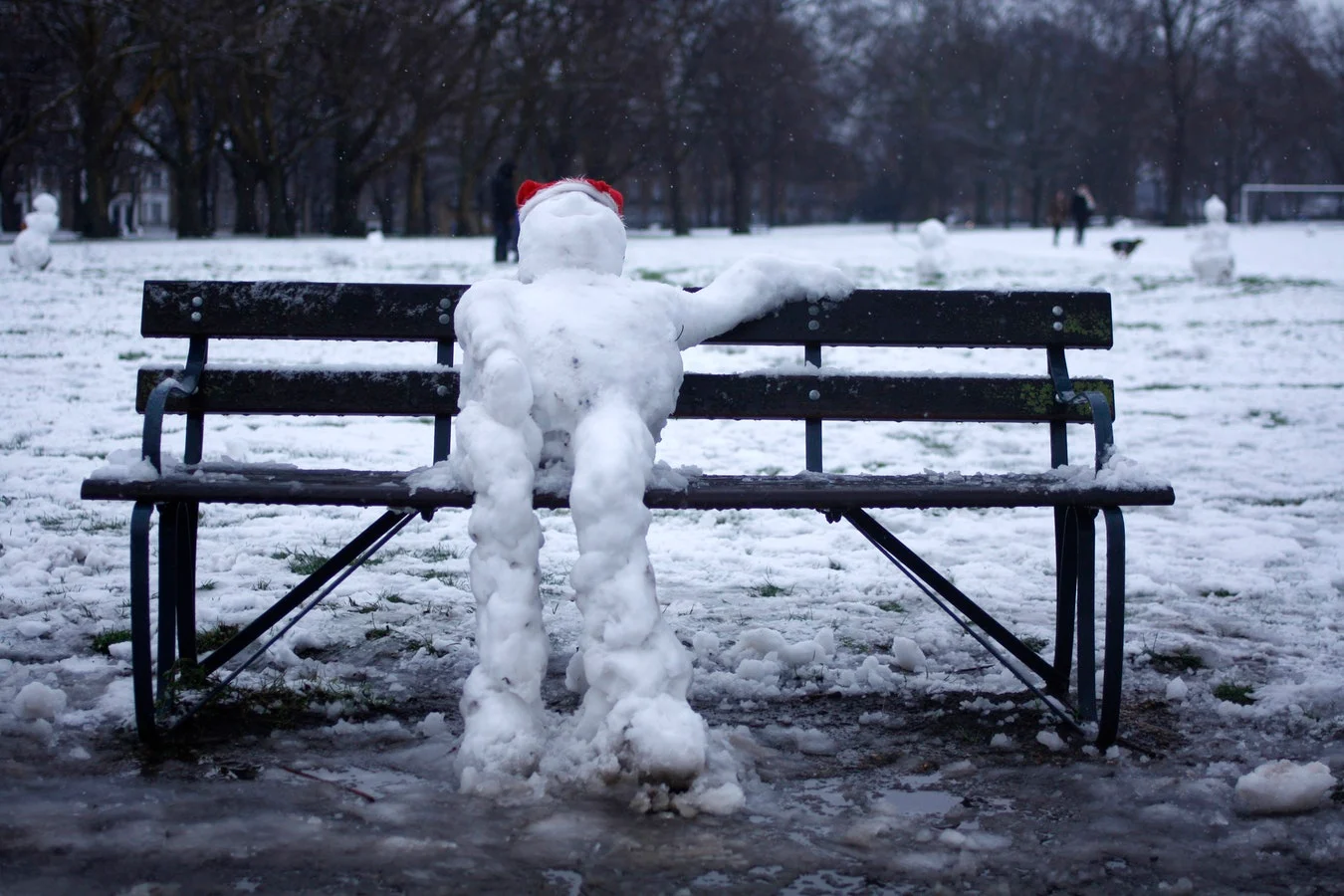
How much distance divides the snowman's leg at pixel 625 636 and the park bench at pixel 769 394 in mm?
389

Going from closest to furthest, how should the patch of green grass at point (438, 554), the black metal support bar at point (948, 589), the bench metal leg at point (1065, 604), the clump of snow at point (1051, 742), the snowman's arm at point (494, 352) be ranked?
the snowman's arm at point (494, 352) → the clump of snow at point (1051, 742) → the black metal support bar at point (948, 589) → the bench metal leg at point (1065, 604) → the patch of green grass at point (438, 554)

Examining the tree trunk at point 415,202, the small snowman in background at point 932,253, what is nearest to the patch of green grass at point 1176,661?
the small snowman in background at point 932,253

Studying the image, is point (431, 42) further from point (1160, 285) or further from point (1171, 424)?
point (1171, 424)

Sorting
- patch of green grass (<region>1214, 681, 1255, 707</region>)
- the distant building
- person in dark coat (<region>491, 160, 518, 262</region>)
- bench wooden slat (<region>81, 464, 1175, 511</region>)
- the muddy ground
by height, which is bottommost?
the muddy ground

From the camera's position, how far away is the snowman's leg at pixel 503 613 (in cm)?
270

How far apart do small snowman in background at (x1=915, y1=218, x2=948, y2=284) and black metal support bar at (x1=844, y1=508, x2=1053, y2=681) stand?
16.4 meters

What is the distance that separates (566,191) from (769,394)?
73 centimetres

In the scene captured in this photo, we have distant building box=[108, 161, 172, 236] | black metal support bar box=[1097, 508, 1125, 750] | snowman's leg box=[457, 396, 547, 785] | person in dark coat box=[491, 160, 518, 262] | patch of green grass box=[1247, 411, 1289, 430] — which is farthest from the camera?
distant building box=[108, 161, 172, 236]

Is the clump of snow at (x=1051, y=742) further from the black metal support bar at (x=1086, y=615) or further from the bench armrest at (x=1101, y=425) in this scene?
the bench armrest at (x=1101, y=425)

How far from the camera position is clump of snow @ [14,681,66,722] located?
3.15 meters

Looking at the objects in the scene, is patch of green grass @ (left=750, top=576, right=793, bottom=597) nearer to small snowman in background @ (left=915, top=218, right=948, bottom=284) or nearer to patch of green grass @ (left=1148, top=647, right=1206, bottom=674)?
patch of green grass @ (left=1148, top=647, right=1206, bottom=674)

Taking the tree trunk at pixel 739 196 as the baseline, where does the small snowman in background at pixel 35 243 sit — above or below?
below

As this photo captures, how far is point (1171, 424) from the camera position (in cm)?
778

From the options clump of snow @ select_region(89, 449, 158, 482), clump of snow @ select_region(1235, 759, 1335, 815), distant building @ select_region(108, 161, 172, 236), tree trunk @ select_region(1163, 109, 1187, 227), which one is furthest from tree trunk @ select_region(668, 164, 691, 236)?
clump of snow @ select_region(1235, 759, 1335, 815)
